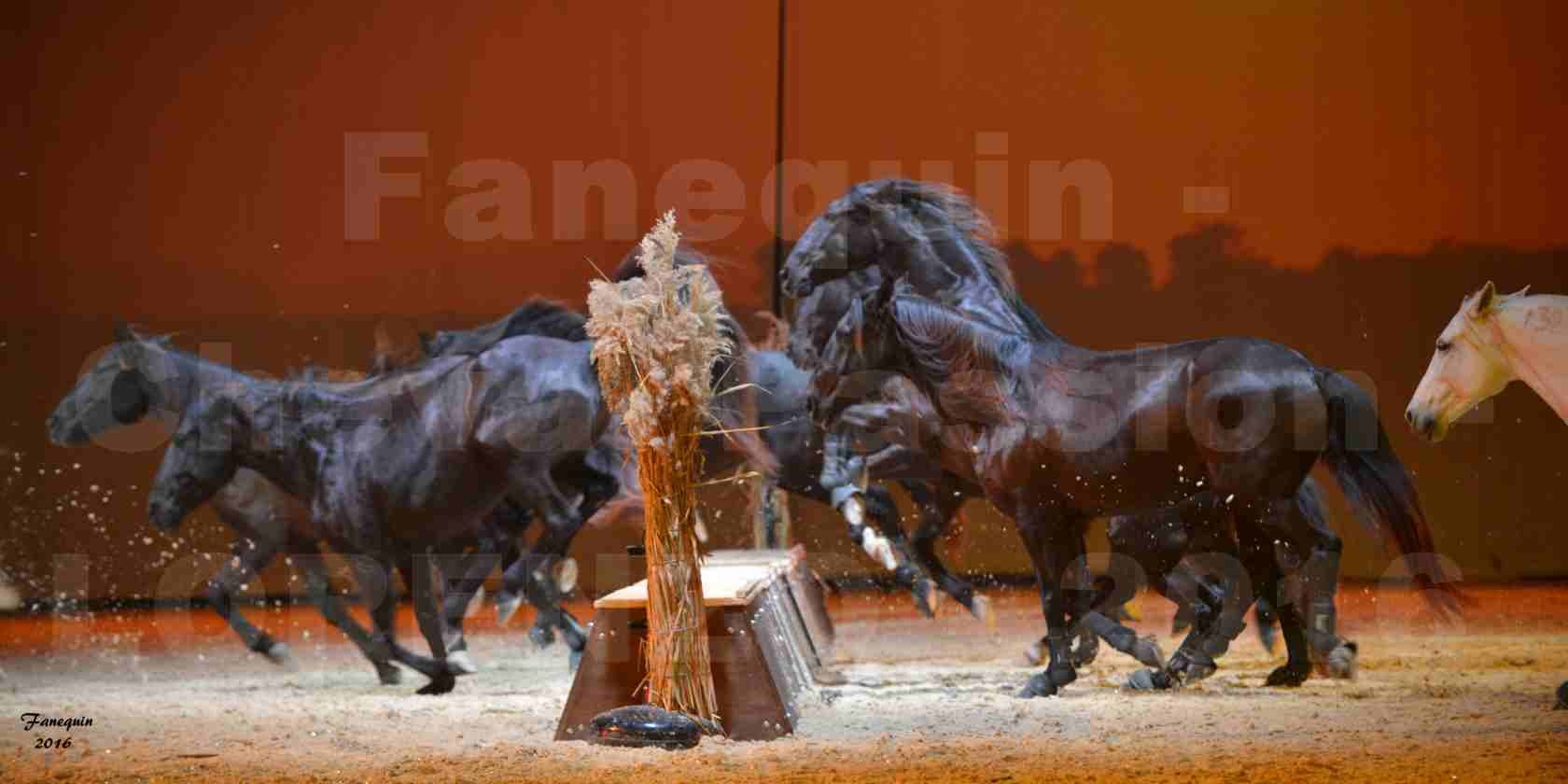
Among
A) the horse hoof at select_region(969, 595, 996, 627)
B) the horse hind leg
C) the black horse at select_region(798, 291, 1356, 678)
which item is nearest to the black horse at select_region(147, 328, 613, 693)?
the black horse at select_region(798, 291, 1356, 678)

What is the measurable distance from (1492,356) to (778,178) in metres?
4.29

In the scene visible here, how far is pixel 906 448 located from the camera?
7.09 m

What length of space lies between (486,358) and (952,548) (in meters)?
2.98

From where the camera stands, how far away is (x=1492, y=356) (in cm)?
493

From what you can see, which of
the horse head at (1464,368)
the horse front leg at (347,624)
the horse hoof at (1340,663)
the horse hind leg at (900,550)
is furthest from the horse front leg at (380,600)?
the horse head at (1464,368)

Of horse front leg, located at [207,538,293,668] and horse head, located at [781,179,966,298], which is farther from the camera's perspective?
horse front leg, located at [207,538,293,668]

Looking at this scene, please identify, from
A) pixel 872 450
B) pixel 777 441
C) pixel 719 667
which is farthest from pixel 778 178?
pixel 719 667

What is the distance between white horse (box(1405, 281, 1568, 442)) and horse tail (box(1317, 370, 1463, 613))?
15 centimetres

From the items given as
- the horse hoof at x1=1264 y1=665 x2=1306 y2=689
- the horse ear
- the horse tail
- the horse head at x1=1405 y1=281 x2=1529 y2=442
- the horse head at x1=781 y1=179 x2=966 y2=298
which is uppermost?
the horse head at x1=781 y1=179 x2=966 y2=298

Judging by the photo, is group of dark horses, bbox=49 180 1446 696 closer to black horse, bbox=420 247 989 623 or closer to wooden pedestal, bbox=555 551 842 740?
black horse, bbox=420 247 989 623

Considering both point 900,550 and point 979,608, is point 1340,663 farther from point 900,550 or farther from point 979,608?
point 900,550

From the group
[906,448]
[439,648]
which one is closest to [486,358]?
[439,648]

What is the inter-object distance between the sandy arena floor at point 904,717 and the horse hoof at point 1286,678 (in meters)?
0.08

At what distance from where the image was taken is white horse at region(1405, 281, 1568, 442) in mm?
4699
